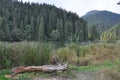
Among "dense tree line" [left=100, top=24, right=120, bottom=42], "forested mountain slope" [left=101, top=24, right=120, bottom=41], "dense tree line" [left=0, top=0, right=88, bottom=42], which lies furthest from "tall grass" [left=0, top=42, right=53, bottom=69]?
"dense tree line" [left=0, top=0, right=88, bottom=42]

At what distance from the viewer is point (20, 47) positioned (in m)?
8.48

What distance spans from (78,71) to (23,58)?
1.70 metres

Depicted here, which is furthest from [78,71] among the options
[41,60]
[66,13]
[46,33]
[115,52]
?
[66,13]

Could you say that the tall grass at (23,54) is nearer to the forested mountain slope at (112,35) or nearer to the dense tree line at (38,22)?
the forested mountain slope at (112,35)

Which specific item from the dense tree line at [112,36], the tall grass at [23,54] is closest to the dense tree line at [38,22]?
the dense tree line at [112,36]

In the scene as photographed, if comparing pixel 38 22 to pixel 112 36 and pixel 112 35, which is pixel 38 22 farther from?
pixel 112 36

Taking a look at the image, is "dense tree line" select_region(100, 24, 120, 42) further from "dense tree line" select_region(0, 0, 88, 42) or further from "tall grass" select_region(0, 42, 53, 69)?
"tall grass" select_region(0, 42, 53, 69)

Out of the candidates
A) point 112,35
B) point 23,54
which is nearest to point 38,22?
point 112,35

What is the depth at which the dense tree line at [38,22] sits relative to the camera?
8362cm

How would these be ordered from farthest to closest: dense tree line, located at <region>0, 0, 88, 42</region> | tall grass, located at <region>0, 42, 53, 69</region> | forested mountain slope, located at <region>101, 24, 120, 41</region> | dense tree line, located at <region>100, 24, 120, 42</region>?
dense tree line, located at <region>0, 0, 88, 42</region> → forested mountain slope, located at <region>101, 24, 120, 41</region> → dense tree line, located at <region>100, 24, 120, 42</region> → tall grass, located at <region>0, 42, 53, 69</region>

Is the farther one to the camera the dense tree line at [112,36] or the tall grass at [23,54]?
the dense tree line at [112,36]

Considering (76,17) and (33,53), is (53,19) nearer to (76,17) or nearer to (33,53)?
(76,17)

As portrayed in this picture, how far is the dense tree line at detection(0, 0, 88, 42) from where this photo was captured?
83625mm

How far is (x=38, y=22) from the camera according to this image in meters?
95.8
